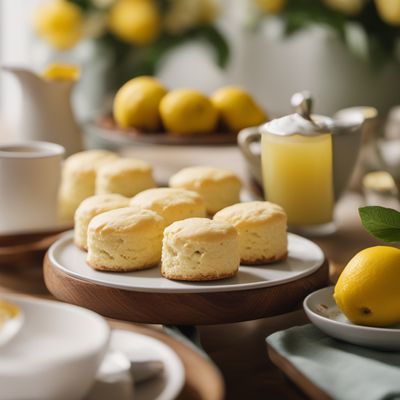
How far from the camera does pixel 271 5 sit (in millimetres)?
2080

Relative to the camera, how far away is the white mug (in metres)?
1.23

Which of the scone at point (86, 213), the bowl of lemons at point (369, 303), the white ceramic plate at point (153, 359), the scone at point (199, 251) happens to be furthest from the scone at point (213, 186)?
the white ceramic plate at point (153, 359)

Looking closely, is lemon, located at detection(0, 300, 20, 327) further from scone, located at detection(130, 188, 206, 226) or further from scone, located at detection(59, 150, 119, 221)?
scone, located at detection(59, 150, 119, 221)

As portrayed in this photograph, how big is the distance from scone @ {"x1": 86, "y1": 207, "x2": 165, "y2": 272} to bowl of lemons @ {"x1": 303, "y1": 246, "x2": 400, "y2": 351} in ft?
A: 0.70

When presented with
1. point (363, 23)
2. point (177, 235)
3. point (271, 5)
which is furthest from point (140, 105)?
point (177, 235)

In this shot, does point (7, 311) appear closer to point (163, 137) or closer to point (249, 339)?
point (249, 339)

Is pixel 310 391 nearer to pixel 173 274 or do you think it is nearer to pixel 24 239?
pixel 173 274

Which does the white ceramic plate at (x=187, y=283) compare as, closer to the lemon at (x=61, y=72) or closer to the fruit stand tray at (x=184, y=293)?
the fruit stand tray at (x=184, y=293)

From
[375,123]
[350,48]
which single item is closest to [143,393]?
[375,123]

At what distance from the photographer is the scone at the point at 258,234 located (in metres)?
1.01

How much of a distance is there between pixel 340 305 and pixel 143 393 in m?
0.29

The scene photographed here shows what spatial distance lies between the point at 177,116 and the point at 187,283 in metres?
0.75

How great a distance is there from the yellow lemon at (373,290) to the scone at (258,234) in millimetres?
172

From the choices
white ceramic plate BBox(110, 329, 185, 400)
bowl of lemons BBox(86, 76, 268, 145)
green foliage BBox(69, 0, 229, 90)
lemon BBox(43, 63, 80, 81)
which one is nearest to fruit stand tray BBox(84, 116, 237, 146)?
bowl of lemons BBox(86, 76, 268, 145)
